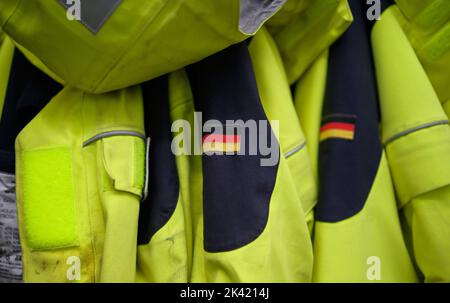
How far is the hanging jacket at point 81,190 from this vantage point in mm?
609

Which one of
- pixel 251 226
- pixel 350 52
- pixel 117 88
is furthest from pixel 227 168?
pixel 350 52

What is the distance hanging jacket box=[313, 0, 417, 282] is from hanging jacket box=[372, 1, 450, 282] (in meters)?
0.02

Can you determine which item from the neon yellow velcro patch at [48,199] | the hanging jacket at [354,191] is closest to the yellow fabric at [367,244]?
the hanging jacket at [354,191]

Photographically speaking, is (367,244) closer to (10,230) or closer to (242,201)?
(242,201)

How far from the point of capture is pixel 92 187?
635 millimetres

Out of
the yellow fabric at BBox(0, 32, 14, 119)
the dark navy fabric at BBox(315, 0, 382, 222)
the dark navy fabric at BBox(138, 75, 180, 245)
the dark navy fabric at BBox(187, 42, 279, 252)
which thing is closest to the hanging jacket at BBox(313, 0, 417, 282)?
→ the dark navy fabric at BBox(315, 0, 382, 222)

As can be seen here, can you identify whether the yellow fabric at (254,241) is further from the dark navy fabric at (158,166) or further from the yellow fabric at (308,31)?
the yellow fabric at (308,31)

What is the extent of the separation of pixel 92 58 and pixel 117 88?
0.21 ft

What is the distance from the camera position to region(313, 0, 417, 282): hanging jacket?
2.24 feet

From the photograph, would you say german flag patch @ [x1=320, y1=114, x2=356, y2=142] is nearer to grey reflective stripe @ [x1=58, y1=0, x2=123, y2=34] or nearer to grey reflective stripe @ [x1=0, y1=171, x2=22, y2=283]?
grey reflective stripe @ [x1=58, y1=0, x2=123, y2=34]

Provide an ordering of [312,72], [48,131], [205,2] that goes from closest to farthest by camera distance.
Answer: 1. [205,2]
2. [48,131]
3. [312,72]
